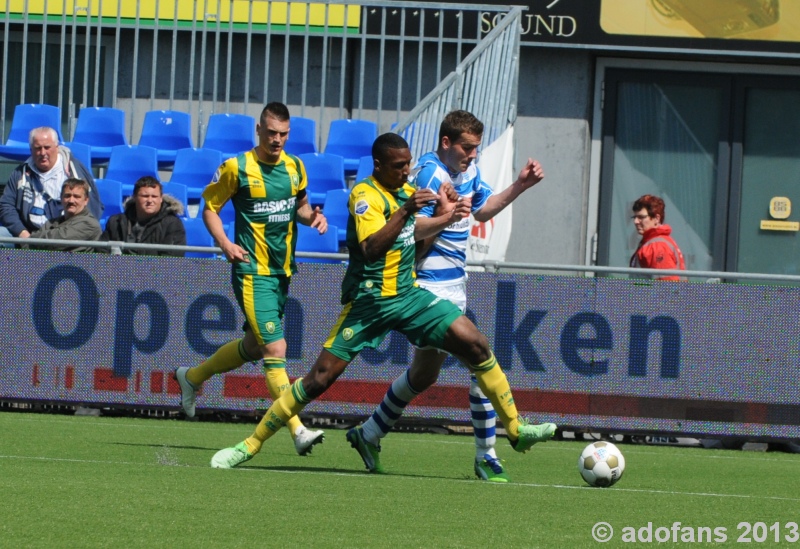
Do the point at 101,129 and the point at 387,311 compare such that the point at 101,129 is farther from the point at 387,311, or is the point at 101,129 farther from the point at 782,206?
the point at 387,311

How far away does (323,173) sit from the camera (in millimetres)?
15227

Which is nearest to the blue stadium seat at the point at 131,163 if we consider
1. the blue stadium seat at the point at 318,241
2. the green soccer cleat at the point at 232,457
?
the blue stadium seat at the point at 318,241

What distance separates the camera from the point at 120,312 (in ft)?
38.6

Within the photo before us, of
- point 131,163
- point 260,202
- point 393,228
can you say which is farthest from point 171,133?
point 393,228

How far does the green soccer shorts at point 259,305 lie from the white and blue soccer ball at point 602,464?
2352mm

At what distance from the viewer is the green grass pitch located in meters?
5.54

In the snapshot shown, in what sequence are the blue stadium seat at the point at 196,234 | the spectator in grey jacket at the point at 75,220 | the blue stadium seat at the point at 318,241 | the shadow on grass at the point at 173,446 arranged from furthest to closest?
1. the blue stadium seat at the point at 196,234
2. the blue stadium seat at the point at 318,241
3. the spectator in grey jacket at the point at 75,220
4. the shadow on grass at the point at 173,446

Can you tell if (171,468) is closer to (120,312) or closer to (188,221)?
(120,312)

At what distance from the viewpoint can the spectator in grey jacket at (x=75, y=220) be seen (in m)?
12.3

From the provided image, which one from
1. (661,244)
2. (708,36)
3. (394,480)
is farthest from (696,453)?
(708,36)

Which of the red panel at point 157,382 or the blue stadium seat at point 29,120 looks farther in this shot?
the blue stadium seat at point 29,120

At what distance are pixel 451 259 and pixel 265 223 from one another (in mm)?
1403

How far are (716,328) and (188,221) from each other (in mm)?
5507

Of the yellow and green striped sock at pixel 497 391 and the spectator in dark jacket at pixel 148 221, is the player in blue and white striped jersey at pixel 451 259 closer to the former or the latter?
the yellow and green striped sock at pixel 497 391
